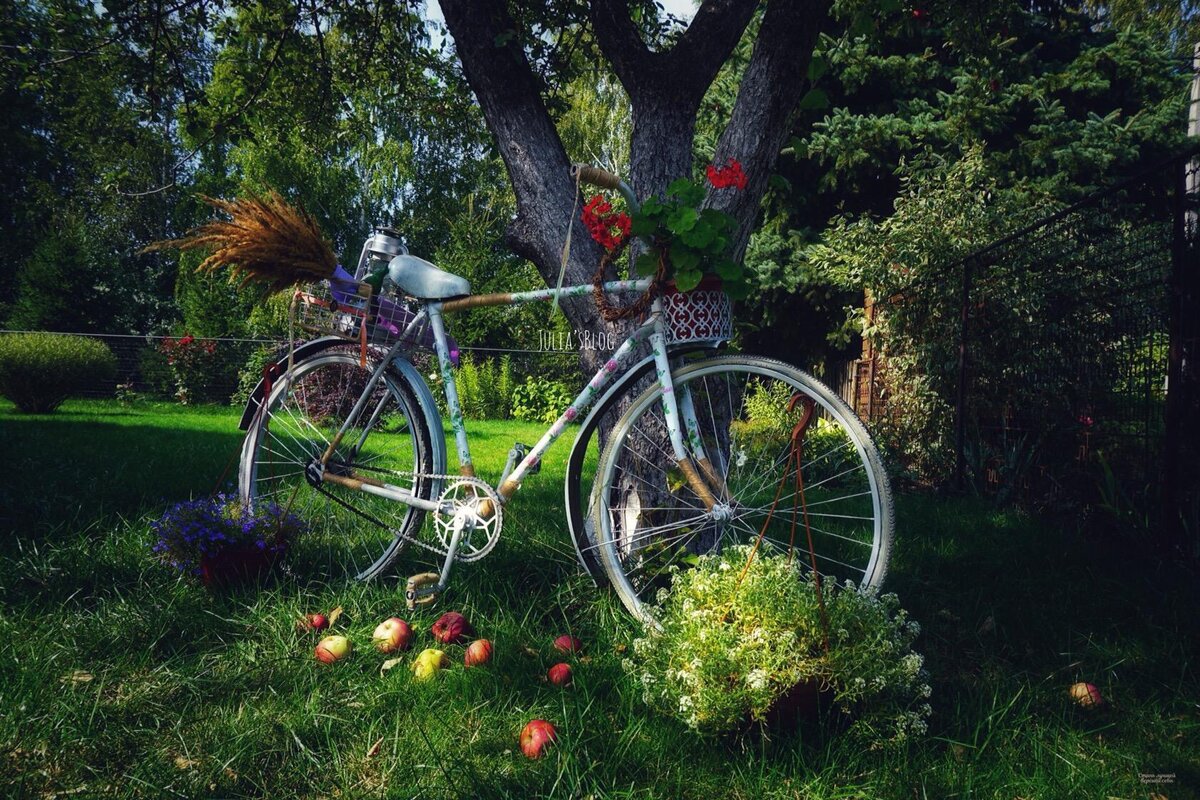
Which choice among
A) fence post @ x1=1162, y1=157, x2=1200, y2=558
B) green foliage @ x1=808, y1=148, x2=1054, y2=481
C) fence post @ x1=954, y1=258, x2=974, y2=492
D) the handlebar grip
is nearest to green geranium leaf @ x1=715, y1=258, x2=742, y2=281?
the handlebar grip

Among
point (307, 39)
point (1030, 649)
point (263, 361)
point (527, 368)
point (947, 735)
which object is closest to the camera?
point (947, 735)

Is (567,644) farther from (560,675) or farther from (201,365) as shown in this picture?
(201,365)

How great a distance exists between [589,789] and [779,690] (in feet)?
1.53

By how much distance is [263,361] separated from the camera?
12086 millimetres

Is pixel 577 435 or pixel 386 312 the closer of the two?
pixel 577 435

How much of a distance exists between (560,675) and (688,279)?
3.79 feet

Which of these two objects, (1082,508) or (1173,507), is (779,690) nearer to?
(1173,507)

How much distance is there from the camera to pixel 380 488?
8.72 feet

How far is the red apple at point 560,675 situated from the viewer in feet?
6.45

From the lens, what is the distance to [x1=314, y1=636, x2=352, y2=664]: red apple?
209 centimetres

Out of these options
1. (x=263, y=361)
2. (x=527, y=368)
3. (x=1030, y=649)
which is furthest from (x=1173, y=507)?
(x=263, y=361)

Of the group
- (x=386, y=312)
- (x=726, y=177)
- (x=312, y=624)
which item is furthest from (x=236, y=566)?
(x=726, y=177)

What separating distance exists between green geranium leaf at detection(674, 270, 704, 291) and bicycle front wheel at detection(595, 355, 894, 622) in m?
0.27

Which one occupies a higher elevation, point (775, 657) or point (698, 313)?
point (698, 313)
